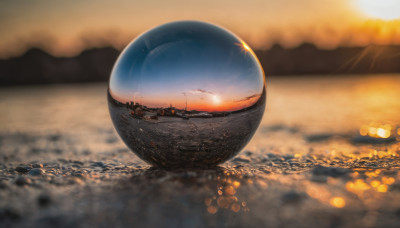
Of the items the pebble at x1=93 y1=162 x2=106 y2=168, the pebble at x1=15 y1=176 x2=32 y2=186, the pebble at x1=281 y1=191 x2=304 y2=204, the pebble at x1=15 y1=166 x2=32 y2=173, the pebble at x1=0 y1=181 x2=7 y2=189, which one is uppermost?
the pebble at x1=281 y1=191 x2=304 y2=204

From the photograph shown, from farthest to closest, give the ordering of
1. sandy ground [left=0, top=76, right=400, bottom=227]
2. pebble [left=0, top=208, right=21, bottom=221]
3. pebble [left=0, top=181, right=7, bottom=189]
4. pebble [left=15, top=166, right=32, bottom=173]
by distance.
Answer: pebble [left=15, top=166, right=32, bottom=173] → pebble [left=0, top=181, right=7, bottom=189] → pebble [left=0, top=208, right=21, bottom=221] → sandy ground [left=0, top=76, right=400, bottom=227]

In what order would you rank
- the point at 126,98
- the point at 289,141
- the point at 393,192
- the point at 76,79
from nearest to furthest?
the point at 393,192, the point at 126,98, the point at 289,141, the point at 76,79

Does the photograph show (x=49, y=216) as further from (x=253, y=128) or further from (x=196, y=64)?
(x=253, y=128)

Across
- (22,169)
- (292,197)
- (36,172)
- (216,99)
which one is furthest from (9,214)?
(292,197)

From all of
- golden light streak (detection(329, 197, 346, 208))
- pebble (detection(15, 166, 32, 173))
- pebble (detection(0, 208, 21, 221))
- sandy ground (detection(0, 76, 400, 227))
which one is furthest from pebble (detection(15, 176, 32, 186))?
golden light streak (detection(329, 197, 346, 208))

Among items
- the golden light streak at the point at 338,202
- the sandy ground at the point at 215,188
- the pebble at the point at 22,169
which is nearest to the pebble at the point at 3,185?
the sandy ground at the point at 215,188

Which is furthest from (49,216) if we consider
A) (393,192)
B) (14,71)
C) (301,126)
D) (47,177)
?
(14,71)

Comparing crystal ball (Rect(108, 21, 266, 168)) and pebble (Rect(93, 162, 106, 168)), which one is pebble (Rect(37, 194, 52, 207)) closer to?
crystal ball (Rect(108, 21, 266, 168))

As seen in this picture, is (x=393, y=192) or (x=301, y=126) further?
(x=301, y=126)
